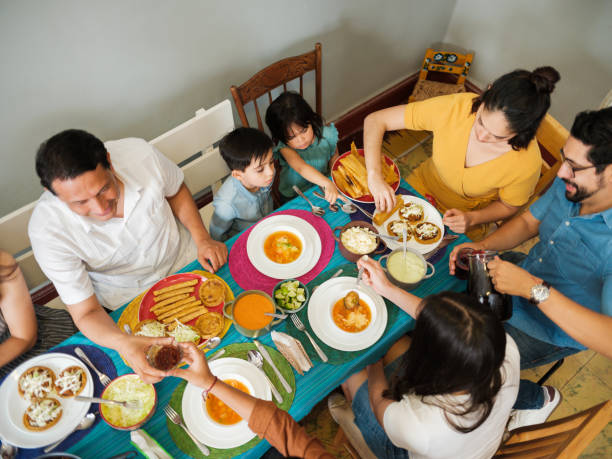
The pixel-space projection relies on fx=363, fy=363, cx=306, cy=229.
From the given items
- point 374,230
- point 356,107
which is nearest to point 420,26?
point 356,107

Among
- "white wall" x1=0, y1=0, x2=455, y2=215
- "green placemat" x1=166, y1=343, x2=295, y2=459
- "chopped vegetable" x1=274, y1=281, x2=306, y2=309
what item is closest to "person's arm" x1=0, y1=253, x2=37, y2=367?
"white wall" x1=0, y1=0, x2=455, y2=215

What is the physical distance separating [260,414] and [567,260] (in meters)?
1.77

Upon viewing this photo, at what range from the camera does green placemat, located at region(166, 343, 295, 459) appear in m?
1.46

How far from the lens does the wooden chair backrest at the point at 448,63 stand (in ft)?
13.5

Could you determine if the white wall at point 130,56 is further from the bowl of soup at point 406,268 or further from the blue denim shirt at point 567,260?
the blue denim shirt at point 567,260

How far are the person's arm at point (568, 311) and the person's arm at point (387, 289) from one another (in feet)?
1.24

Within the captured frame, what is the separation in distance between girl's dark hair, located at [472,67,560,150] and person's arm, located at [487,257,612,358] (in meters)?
0.77

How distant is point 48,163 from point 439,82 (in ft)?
13.9

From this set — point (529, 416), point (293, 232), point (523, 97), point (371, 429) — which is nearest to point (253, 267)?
point (293, 232)

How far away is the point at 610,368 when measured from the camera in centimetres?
299

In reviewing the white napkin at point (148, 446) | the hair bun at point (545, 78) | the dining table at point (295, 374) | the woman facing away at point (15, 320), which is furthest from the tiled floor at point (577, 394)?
the hair bun at point (545, 78)

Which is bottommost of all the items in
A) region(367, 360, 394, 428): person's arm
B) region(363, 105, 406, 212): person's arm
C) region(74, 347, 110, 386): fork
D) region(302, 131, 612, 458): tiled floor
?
region(302, 131, 612, 458): tiled floor

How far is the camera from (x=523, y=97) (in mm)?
1826

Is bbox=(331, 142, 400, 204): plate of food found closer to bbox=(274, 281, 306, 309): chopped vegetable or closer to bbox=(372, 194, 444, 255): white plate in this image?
bbox=(372, 194, 444, 255): white plate
